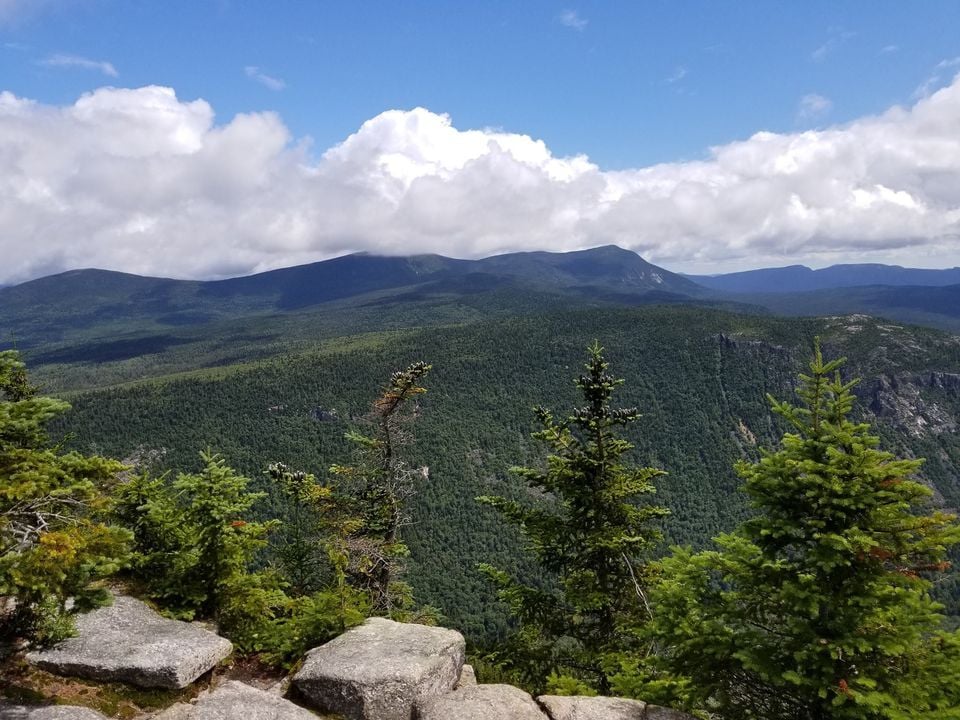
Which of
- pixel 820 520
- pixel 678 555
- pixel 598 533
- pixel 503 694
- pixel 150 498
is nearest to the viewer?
pixel 820 520

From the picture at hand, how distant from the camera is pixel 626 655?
16.6 meters

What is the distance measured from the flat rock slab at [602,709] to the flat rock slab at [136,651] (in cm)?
935

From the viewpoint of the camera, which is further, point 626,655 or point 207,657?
point 626,655

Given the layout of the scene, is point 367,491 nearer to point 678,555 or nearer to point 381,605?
point 381,605

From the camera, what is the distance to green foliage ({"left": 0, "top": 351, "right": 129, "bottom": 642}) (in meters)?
9.12

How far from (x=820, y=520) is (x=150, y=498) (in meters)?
20.0

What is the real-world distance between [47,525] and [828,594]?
49.3 ft

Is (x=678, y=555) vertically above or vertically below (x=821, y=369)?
below

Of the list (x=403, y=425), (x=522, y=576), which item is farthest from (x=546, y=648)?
(x=522, y=576)

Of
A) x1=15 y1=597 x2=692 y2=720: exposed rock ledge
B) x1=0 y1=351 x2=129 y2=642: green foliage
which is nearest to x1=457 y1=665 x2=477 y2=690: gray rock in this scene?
x1=15 y1=597 x2=692 y2=720: exposed rock ledge

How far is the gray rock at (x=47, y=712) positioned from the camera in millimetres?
11867

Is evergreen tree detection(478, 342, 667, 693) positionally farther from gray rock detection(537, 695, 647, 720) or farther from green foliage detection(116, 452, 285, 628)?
green foliage detection(116, 452, 285, 628)

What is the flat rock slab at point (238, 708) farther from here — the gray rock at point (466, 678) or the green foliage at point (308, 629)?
the gray rock at point (466, 678)

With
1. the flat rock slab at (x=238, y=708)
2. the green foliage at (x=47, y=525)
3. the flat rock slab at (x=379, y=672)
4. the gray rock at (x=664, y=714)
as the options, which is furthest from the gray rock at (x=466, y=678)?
the green foliage at (x=47, y=525)
